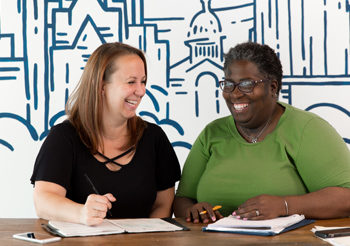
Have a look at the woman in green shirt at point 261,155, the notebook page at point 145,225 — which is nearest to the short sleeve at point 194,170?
the woman in green shirt at point 261,155

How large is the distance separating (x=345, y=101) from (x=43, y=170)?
177cm

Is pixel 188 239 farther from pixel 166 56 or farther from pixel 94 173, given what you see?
pixel 166 56

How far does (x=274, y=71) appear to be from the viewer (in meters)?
2.38

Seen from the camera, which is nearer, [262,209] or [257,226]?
[257,226]

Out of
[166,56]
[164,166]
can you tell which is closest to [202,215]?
[164,166]

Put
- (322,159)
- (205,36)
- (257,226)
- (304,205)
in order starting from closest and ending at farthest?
(257,226)
(304,205)
(322,159)
(205,36)

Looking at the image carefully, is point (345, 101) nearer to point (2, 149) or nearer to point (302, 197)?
point (302, 197)

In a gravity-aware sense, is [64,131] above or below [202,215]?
above

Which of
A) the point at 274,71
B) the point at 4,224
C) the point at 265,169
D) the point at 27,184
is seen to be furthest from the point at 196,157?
the point at 27,184

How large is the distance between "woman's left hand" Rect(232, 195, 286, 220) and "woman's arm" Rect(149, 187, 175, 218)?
22.0 inches

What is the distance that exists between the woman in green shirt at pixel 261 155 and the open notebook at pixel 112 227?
17 cm

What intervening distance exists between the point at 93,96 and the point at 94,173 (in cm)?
34

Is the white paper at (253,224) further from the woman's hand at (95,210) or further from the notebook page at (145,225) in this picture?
the woman's hand at (95,210)

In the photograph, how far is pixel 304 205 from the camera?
2092mm
